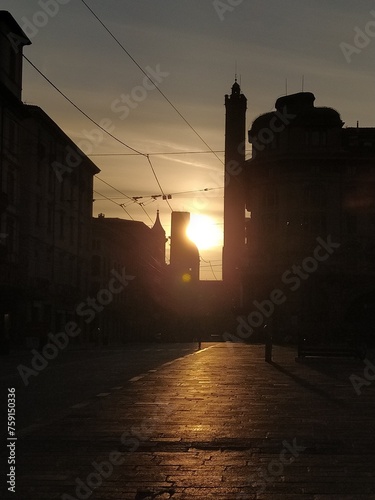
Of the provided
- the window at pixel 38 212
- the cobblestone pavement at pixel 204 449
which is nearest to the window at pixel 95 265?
the window at pixel 38 212

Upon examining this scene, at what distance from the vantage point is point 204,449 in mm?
9102

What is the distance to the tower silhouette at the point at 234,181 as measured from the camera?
355 ft

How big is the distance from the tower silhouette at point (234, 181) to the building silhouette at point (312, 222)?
A: 2207 cm

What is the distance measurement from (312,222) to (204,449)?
71589 millimetres

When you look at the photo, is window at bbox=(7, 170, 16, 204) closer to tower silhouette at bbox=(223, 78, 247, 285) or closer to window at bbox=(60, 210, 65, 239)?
window at bbox=(60, 210, 65, 239)

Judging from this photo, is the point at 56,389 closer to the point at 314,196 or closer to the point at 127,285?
the point at 314,196

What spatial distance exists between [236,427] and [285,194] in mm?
70686

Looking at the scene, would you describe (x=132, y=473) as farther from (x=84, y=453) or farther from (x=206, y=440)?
(x=206, y=440)

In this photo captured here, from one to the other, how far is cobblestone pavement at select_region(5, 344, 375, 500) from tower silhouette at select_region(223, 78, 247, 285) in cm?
9040

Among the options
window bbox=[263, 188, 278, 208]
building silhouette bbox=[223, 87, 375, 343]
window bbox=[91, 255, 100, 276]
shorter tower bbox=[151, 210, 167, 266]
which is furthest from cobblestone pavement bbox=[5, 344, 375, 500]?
shorter tower bbox=[151, 210, 167, 266]

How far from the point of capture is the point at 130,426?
11.1 metres

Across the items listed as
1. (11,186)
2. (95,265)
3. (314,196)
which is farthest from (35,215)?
(314,196)

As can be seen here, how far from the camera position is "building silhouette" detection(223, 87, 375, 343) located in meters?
76.6

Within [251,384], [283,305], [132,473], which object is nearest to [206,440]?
[132,473]
